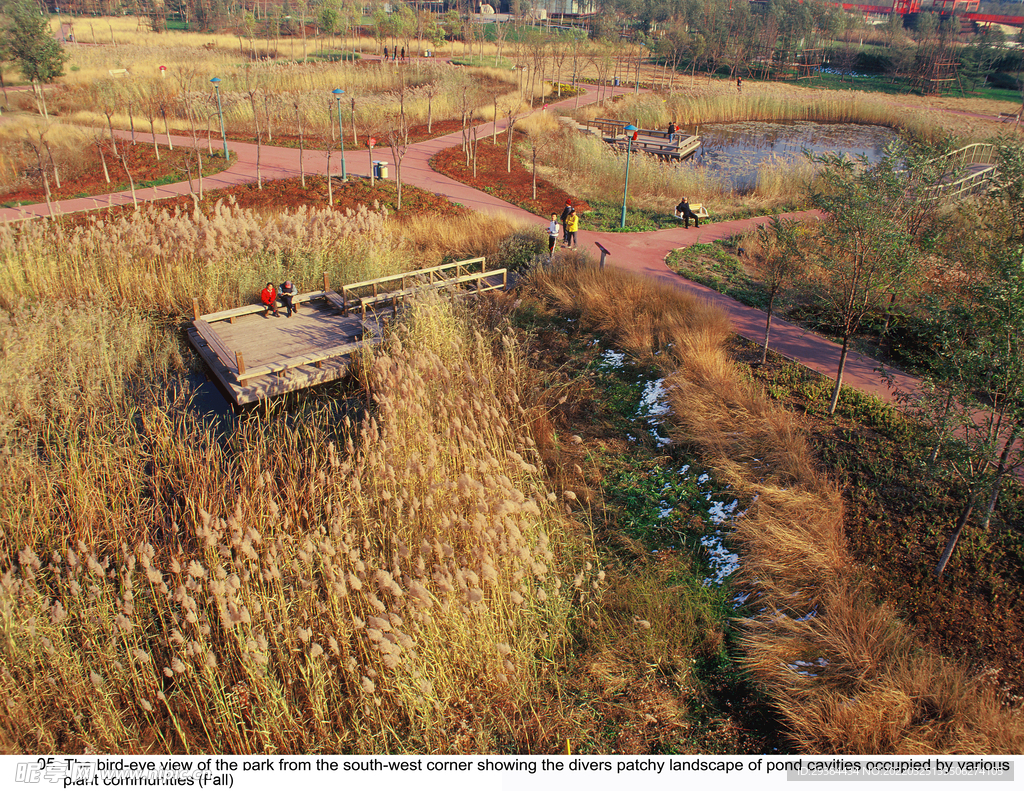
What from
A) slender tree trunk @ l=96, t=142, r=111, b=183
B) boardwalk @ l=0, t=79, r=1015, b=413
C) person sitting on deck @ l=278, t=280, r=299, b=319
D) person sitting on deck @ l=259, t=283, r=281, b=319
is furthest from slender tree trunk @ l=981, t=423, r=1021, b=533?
slender tree trunk @ l=96, t=142, r=111, b=183

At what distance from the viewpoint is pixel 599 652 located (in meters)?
5.47

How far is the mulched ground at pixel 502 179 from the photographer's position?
67.0 feet

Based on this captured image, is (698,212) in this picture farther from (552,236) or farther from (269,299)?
(269,299)

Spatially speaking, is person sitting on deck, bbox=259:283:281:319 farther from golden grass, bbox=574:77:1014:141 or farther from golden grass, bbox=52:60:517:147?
golden grass, bbox=574:77:1014:141

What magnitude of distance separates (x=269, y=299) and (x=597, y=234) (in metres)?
9.56

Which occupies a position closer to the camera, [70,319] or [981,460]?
[981,460]

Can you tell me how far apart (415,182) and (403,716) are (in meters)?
19.5

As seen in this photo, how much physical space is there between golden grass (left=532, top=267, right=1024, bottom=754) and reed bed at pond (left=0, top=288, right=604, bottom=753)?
1783 millimetres

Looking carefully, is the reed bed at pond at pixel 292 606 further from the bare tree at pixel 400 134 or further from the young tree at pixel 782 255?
the bare tree at pixel 400 134

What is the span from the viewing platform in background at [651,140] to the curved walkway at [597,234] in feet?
18.0

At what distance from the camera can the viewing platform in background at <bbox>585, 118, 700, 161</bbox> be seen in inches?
1122

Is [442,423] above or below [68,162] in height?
below

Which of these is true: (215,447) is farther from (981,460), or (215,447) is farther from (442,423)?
(981,460)
